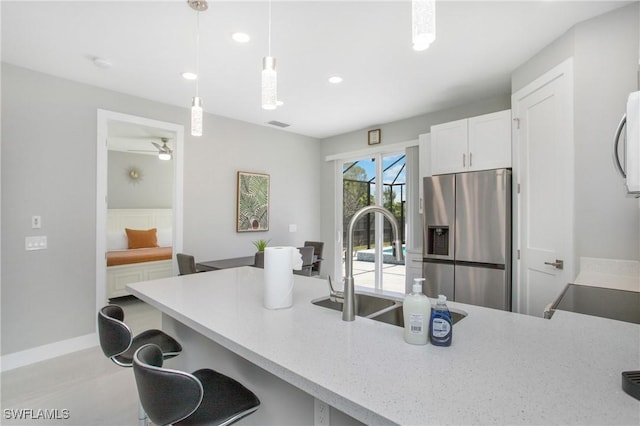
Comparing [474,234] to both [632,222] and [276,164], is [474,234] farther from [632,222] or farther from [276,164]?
[276,164]

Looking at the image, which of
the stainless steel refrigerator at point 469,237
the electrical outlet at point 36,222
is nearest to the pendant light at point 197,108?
the electrical outlet at point 36,222

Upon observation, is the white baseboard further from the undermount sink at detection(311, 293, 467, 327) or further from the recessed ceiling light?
the recessed ceiling light

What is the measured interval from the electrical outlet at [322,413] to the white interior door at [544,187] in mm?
2072

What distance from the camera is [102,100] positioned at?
10.6ft

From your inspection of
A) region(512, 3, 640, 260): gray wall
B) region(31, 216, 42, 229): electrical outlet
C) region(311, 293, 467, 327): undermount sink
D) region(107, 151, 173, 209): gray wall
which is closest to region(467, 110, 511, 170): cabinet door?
region(512, 3, 640, 260): gray wall

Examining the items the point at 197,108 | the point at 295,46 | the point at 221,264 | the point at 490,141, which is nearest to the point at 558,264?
the point at 490,141

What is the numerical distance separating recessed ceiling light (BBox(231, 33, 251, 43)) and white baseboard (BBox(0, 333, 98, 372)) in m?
3.13

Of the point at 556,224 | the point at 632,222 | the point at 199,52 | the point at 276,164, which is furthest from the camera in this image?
A: the point at 276,164

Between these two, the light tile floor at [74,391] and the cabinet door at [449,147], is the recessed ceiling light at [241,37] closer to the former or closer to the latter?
the cabinet door at [449,147]

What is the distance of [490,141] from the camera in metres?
2.99

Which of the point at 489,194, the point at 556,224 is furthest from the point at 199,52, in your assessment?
the point at 556,224

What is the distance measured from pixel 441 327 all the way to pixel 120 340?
134cm

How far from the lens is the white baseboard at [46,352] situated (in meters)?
2.71

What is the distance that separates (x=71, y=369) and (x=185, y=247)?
1550mm
